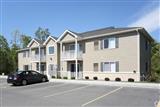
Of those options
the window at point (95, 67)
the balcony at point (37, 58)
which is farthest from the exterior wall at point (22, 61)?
the window at point (95, 67)

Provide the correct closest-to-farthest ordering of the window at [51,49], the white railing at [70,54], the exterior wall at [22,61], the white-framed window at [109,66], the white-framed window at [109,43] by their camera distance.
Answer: the white-framed window at [109,66]
the white-framed window at [109,43]
the white railing at [70,54]
the window at [51,49]
the exterior wall at [22,61]

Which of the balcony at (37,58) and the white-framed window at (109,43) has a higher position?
the white-framed window at (109,43)

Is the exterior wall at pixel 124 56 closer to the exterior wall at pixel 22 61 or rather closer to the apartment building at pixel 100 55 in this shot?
the apartment building at pixel 100 55

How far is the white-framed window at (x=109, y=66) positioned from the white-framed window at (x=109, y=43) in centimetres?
195

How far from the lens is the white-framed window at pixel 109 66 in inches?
1231

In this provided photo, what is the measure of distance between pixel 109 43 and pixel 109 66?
9.00ft

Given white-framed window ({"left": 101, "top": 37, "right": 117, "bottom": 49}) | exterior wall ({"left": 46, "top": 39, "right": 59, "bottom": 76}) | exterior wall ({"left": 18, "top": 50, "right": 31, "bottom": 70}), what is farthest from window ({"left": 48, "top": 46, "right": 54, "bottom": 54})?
white-framed window ({"left": 101, "top": 37, "right": 117, "bottom": 49})

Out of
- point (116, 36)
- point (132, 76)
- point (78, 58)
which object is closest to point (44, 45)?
point (78, 58)

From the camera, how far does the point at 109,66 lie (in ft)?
105

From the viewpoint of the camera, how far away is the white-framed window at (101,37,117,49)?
31.7m

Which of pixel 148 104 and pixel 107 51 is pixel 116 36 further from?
pixel 148 104

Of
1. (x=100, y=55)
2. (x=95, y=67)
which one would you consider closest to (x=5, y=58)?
(x=95, y=67)

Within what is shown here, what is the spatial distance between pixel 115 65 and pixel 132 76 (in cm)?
261

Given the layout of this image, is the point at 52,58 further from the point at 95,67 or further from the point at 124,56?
the point at 124,56
